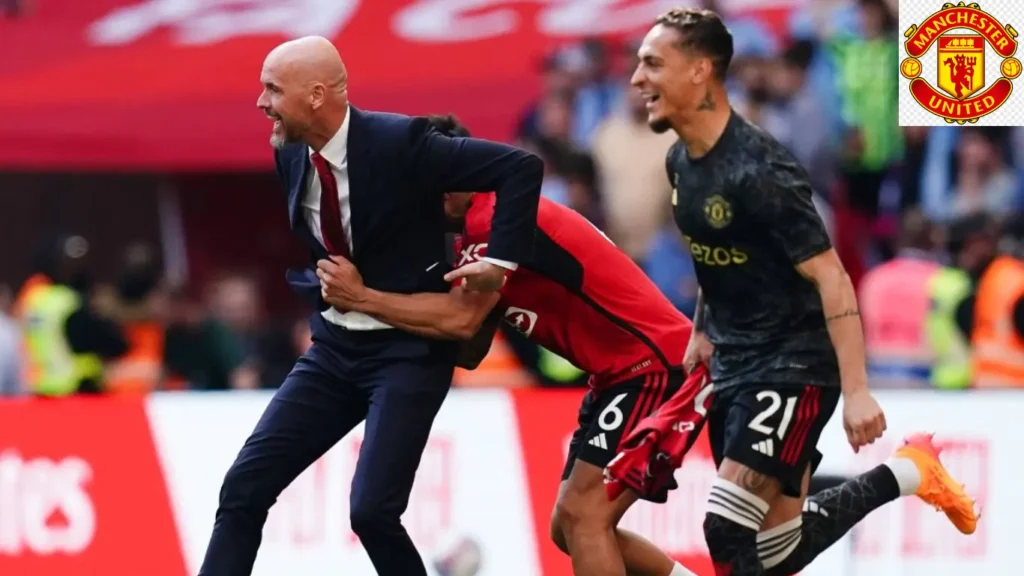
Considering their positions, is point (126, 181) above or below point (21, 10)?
below

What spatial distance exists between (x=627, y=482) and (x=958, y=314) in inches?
211

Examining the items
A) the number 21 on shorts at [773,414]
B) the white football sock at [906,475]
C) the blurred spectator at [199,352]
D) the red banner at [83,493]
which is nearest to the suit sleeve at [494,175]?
the number 21 on shorts at [773,414]

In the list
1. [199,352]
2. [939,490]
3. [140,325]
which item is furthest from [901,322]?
[140,325]

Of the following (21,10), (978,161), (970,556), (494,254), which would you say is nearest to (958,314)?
(978,161)

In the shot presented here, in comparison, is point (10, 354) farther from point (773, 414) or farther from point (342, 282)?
point (773, 414)

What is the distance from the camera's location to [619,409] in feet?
27.8

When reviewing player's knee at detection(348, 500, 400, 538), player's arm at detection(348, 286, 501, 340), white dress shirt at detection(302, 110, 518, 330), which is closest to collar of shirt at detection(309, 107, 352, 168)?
white dress shirt at detection(302, 110, 518, 330)

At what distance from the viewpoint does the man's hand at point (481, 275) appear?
780 cm

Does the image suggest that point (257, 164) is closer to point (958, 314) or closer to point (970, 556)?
point (958, 314)

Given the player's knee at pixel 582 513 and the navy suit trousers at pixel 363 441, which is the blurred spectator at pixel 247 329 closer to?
the player's knee at pixel 582 513

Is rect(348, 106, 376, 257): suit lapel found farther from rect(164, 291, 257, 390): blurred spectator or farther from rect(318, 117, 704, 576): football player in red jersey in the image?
rect(164, 291, 257, 390): blurred spectator

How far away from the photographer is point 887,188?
48.4 feet

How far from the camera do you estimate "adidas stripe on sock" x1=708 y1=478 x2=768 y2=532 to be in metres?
7.91

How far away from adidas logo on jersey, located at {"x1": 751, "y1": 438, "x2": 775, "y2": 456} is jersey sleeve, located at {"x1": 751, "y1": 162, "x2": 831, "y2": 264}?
70cm
